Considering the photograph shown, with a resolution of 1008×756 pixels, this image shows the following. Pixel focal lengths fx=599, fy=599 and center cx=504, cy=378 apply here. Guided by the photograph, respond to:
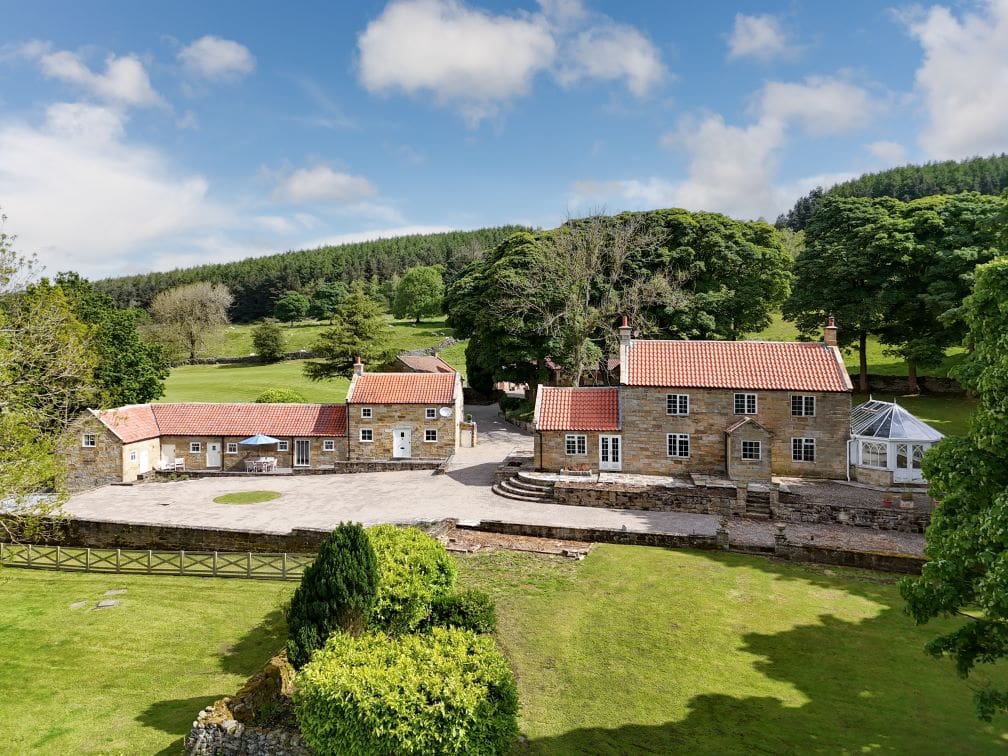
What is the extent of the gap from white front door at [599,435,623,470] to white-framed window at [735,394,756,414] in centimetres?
658

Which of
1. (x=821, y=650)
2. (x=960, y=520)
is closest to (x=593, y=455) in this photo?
(x=821, y=650)

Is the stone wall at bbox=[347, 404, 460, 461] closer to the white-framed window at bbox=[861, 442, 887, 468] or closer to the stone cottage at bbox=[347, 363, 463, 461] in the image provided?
the stone cottage at bbox=[347, 363, 463, 461]

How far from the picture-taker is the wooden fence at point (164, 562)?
73.6 feet

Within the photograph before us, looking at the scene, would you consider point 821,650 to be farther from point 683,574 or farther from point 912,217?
point 912,217

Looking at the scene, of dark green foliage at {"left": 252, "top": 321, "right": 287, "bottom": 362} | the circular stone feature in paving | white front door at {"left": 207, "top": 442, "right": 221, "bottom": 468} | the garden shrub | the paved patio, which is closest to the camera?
the garden shrub

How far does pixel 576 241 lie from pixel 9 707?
132ft

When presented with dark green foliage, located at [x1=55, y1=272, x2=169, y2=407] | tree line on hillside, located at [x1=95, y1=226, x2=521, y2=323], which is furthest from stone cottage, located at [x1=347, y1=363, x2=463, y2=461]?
tree line on hillside, located at [x1=95, y1=226, x2=521, y2=323]

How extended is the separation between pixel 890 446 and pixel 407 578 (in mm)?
26665

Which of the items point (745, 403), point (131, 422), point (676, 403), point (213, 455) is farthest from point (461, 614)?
point (131, 422)

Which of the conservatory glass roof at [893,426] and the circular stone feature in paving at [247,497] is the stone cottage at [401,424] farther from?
the conservatory glass roof at [893,426]

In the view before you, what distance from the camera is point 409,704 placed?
33.5ft

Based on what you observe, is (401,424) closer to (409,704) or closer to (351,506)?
(351,506)

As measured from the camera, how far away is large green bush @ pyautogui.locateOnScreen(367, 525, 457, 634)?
14.6 m

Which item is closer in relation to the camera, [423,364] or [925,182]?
[423,364]
